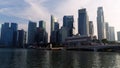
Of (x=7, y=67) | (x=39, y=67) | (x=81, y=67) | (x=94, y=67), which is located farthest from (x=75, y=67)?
(x=7, y=67)

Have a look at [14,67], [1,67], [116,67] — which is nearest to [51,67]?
[14,67]

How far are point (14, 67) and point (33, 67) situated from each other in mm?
4736

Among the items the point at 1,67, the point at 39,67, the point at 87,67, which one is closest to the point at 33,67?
the point at 39,67

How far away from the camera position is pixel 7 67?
150 feet

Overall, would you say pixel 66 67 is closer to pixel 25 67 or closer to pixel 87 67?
pixel 87 67

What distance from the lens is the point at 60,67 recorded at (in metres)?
47.5

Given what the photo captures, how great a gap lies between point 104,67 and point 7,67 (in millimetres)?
25672

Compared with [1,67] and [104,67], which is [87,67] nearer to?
[104,67]

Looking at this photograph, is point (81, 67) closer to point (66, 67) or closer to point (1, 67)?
point (66, 67)

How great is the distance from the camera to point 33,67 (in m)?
46.7

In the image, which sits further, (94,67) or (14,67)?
(94,67)

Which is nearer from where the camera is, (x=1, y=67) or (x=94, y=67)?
(x=1, y=67)

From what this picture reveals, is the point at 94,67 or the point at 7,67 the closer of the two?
the point at 7,67

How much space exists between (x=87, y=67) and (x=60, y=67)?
286 inches
